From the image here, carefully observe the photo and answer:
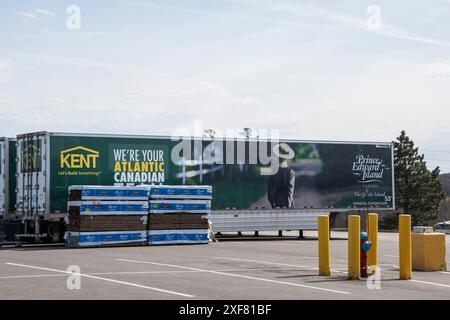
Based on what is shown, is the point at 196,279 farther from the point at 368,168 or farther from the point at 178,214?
the point at 368,168

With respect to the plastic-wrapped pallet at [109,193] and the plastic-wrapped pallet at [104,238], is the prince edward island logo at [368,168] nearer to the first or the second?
the plastic-wrapped pallet at [109,193]

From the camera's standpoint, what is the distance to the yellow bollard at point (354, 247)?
1366 centimetres

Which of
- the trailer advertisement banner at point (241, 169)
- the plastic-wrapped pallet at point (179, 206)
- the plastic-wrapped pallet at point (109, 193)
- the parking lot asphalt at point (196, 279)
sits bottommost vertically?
the parking lot asphalt at point (196, 279)

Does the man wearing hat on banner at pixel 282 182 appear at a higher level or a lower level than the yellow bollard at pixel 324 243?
higher

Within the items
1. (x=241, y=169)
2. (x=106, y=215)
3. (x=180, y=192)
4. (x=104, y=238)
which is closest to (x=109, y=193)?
(x=106, y=215)

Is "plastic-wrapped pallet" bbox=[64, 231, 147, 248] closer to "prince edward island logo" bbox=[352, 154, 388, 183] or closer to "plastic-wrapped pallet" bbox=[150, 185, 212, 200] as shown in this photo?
"plastic-wrapped pallet" bbox=[150, 185, 212, 200]

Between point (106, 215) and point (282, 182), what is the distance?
8.49m

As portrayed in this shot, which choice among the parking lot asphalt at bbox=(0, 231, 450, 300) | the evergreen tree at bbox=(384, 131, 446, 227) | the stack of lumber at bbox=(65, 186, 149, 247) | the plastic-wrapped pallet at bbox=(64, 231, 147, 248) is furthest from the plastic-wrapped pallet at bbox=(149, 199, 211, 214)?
the evergreen tree at bbox=(384, 131, 446, 227)

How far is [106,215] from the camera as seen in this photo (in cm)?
2517

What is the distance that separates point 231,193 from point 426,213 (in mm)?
38560

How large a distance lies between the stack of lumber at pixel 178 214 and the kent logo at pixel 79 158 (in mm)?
2358

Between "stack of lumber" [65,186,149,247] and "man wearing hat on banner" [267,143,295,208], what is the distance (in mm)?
6521

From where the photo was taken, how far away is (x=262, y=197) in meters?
30.6

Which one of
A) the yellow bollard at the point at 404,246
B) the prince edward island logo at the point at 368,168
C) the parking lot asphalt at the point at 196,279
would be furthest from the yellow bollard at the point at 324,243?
the prince edward island logo at the point at 368,168
